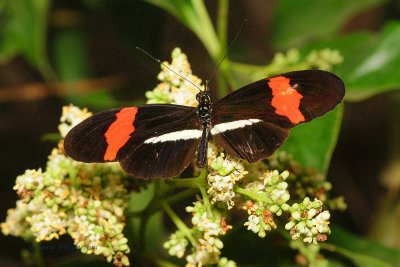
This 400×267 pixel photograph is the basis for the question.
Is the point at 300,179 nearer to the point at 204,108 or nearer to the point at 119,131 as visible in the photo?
the point at 204,108

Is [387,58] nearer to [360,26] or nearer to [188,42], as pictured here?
[188,42]

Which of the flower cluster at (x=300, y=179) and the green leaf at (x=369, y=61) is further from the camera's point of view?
the green leaf at (x=369, y=61)

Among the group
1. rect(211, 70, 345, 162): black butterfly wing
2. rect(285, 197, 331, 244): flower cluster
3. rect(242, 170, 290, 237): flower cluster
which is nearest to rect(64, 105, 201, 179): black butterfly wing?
rect(211, 70, 345, 162): black butterfly wing

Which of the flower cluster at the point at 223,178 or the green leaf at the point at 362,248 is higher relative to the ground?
the green leaf at the point at 362,248

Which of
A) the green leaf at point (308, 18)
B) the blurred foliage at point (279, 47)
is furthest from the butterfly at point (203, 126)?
the green leaf at point (308, 18)

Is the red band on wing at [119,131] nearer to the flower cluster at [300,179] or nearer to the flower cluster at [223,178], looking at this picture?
the flower cluster at [223,178]

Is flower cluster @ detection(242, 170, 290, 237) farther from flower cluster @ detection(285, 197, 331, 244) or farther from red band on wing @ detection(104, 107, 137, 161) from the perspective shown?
red band on wing @ detection(104, 107, 137, 161)

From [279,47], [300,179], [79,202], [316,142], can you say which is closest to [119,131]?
[79,202]
